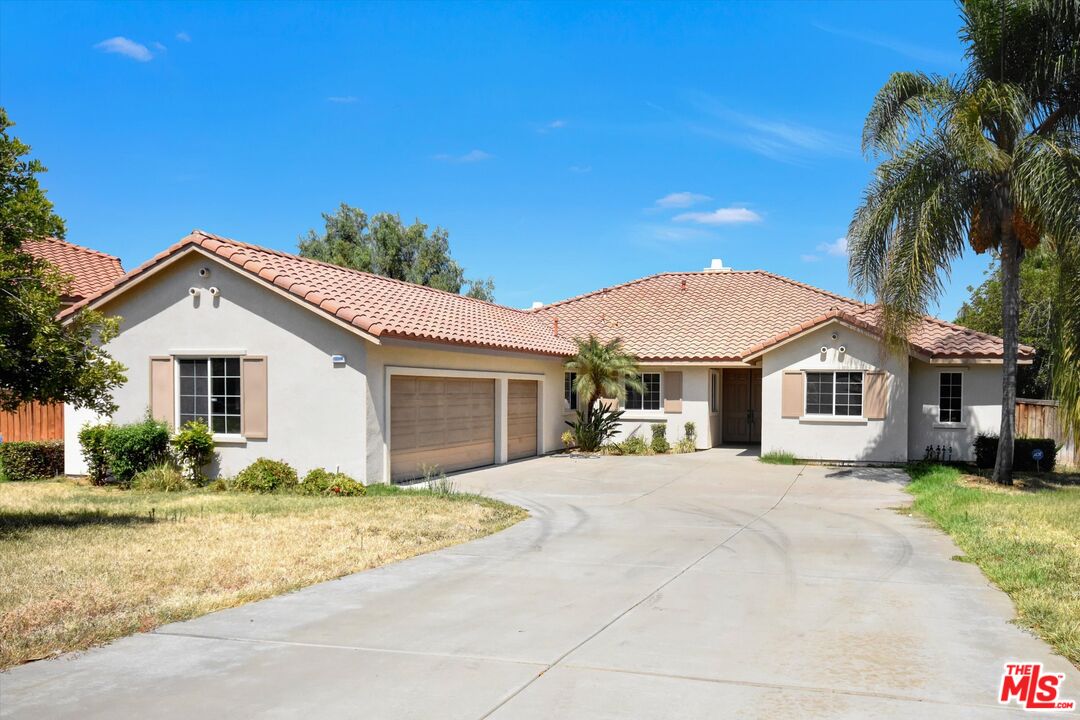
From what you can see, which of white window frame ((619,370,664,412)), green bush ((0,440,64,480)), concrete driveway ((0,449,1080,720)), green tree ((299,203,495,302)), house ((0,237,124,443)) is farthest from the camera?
green tree ((299,203,495,302))

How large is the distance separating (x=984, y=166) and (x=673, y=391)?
11.8 metres

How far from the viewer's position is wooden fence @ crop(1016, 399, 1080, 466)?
73.5 ft

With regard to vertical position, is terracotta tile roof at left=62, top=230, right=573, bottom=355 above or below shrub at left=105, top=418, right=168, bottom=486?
above

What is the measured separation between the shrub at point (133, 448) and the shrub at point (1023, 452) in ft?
59.5

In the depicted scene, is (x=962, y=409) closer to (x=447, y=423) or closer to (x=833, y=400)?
(x=833, y=400)

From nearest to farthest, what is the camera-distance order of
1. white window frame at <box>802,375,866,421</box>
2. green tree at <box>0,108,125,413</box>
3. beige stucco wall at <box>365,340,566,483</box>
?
green tree at <box>0,108,125,413</box>, beige stucco wall at <box>365,340,566,483</box>, white window frame at <box>802,375,866,421</box>

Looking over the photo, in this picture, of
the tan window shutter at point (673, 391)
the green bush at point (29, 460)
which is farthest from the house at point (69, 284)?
the tan window shutter at point (673, 391)

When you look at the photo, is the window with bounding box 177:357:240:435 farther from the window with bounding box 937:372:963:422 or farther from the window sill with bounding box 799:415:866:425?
the window with bounding box 937:372:963:422

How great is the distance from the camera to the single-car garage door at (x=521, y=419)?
72.4 feet

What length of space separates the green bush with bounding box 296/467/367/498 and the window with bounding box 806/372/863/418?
1246 centimetres

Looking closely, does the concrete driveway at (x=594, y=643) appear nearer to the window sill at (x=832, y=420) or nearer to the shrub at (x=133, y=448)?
the shrub at (x=133, y=448)

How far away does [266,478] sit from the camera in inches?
628

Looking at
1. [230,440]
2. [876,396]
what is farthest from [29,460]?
[876,396]

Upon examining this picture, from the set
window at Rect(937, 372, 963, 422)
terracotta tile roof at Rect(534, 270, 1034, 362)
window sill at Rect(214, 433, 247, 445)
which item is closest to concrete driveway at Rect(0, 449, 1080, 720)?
window sill at Rect(214, 433, 247, 445)
